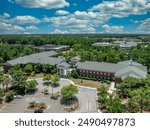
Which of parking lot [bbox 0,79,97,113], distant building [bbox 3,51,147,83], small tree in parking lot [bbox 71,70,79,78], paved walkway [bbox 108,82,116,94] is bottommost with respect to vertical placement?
paved walkway [bbox 108,82,116,94]

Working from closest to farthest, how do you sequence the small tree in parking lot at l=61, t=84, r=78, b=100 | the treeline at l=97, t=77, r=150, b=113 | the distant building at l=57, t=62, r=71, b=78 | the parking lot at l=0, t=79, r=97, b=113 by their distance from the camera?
the treeline at l=97, t=77, r=150, b=113
the parking lot at l=0, t=79, r=97, b=113
the small tree in parking lot at l=61, t=84, r=78, b=100
the distant building at l=57, t=62, r=71, b=78

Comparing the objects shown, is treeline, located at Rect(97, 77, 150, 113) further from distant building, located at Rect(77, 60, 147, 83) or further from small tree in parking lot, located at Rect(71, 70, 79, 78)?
small tree in parking lot, located at Rect(71, 70, 79, 78)

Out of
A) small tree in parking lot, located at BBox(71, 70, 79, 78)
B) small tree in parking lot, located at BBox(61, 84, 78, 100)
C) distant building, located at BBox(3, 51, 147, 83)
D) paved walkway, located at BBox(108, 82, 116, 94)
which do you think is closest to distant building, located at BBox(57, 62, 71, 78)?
distant building, located at BBox(3, 51, 147, 83)

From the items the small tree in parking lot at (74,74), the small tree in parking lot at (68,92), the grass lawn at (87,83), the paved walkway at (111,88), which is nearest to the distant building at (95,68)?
the paved walkway at (111,88)

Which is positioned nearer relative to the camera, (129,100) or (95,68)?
(129,100)

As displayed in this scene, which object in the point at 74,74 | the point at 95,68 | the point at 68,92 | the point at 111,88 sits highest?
the point at 95,68

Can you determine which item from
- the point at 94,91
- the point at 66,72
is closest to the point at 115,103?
the point at 94,91

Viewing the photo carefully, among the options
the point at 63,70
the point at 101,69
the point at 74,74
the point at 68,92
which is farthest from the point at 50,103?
the point at 101,69

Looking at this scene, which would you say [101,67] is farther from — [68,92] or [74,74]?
[68,92]

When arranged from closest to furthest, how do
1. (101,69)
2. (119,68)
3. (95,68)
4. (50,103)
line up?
(50,103) < (119,68) < (101,69) < (95,68)

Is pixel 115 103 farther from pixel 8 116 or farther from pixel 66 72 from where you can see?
pixel 66 72

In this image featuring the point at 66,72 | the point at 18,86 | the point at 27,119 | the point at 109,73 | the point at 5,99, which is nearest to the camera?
the point at 27,119
